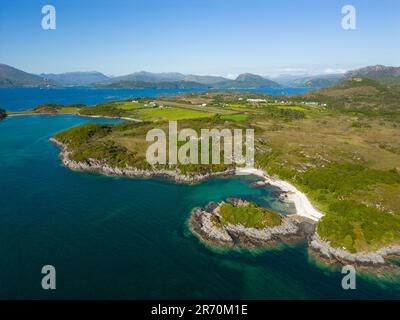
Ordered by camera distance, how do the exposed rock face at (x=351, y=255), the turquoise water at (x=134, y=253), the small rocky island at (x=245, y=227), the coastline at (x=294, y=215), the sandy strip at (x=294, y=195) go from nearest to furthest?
1. the turquoise water at (x=134, y=253)
2. the exposed rock face at (x=351, y=255)
3. the coastline at (x=294, y=215)
4. the small rocky island at (x=245, y=227)
5. the sandy strip at (x=294, y=195)

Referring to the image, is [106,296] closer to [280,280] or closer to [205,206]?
[280,280]

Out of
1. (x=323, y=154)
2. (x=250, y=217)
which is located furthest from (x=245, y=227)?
(x=323, y=154)

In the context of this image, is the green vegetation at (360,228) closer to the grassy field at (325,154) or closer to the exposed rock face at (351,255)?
the grassy field at (325,154)

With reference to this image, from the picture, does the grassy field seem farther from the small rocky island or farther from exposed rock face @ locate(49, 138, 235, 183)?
exposed rock face @ locate(49, 138, 235, 183)

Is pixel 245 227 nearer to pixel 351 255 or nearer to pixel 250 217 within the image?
pixel 250 217

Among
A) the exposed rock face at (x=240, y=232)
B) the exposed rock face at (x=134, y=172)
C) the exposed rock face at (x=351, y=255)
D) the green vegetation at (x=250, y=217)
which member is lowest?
the exposed rock face at (x=351, y=255)

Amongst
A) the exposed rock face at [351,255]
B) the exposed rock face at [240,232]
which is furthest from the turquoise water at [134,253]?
the exposed rock face at [351,255]

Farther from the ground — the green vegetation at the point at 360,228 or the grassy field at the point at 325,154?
the grassy field at the point at 325,154
